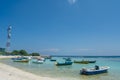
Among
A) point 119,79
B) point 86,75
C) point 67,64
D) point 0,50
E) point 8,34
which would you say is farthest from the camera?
point 0,50

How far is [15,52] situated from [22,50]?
5.05 metres

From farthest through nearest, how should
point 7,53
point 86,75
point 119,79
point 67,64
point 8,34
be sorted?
1. point 7,53
2. point 8,34
3. point 67,64
4. point 86,75
5. point 119,79

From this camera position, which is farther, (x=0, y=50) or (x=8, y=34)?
(x=0, y=50)

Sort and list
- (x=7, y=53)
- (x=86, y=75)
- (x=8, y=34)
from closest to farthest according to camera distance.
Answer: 1. (x=86, y=75)
2. (x=8, y=34)
3. (x=7, y=53)

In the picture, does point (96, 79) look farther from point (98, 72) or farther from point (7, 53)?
point (7, 53)

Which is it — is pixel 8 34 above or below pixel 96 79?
above

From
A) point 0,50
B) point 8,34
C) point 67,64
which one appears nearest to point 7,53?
point 0,50

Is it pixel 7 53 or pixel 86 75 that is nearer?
pixel 86 75

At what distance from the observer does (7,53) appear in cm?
12950

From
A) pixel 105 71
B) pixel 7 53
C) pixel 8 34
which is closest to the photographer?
pixel 105 71

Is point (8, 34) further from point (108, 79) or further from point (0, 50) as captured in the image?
point (108, 79)

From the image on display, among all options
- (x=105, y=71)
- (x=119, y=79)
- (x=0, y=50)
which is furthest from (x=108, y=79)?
(x=0, y=50)

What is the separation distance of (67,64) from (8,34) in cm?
5684

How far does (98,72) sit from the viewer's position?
97.1 feet
